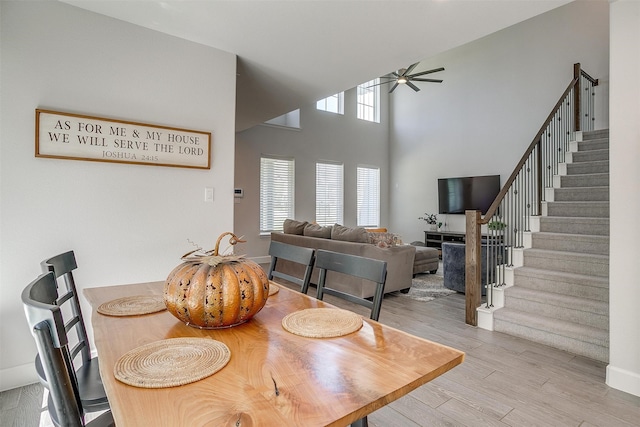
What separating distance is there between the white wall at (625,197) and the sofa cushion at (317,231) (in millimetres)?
3029

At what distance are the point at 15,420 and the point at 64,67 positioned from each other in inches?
85.4

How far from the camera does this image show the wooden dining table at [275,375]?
0.67m

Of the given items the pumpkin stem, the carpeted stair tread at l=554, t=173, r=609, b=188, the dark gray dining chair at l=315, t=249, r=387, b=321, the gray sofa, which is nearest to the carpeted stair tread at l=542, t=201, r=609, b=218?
the carpeted stair tread at l=554, t=173, r=609, b=188

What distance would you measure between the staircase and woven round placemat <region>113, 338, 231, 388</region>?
3.07 metres

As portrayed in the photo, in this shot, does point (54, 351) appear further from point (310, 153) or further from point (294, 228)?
point (310, 153)

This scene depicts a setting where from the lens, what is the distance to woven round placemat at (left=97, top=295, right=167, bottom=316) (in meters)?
1.30

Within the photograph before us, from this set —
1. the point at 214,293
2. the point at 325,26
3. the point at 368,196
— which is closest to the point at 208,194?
the point at 325,26

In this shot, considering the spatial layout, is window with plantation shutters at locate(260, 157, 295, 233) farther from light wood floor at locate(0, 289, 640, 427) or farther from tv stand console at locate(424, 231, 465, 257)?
light wood floor at locate(0, 289, 640, 427)

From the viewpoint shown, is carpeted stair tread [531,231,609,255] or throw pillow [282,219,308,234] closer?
carpeted stair tread [531,231,609,255]

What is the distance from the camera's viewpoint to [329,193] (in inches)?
325

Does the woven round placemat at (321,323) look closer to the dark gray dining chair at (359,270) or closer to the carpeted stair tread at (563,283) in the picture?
the dark gray dining chair at (359,270)

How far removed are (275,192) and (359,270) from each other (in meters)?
6.02

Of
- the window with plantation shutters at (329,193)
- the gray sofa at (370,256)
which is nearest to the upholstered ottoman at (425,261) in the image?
the gray sofa at (370,256)

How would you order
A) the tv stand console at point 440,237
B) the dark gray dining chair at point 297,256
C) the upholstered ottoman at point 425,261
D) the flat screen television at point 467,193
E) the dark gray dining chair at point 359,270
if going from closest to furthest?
the dark gray dining chair at point 359,270
the dark gray dining chair at point 297,256
the upholstered ottoman at point 425,261
the flat screen television at point 467,193
the tv stand console at point 440,237
